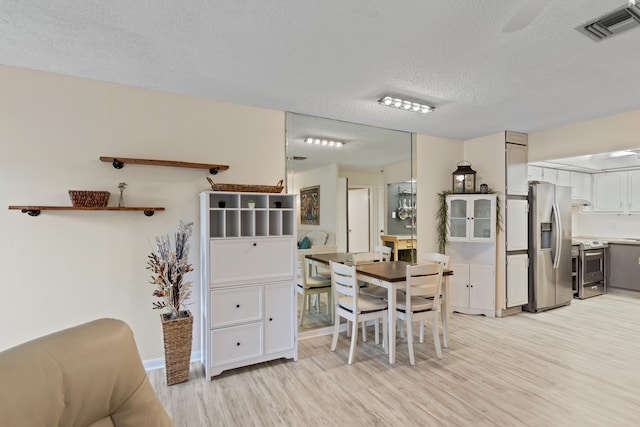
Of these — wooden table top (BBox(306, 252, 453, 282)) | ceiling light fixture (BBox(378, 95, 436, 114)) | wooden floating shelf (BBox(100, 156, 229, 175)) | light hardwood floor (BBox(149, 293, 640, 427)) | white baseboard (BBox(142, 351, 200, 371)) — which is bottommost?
light hardwood floor (BBox(149, 293, 640, 427))

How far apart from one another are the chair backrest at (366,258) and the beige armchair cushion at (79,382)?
2.91 meters

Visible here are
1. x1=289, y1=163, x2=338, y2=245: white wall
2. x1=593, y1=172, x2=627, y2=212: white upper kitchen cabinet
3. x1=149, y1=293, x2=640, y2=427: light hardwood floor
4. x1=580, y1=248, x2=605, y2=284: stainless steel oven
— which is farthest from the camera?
x1=593, y1=172, x2=627, y2=212: white upper kitchen cabinet

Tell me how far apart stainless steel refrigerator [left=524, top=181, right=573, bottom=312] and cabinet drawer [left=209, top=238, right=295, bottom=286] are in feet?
11.9

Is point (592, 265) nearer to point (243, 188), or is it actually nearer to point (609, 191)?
point (609, 191)

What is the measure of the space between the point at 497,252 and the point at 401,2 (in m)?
3.72

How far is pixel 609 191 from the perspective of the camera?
576cm

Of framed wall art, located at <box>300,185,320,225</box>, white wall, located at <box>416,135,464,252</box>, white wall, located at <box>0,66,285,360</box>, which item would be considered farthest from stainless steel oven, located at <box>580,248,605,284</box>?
white wall, located at <box>0,66,285,360</box>

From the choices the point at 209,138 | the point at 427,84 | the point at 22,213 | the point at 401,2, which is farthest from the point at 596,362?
the point at 22,213

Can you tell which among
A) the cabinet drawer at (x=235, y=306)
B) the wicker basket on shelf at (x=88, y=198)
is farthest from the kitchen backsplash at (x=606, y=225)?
the wicker basket on shelf at (x=88, y=198)

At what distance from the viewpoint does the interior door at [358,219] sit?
4.07 meters

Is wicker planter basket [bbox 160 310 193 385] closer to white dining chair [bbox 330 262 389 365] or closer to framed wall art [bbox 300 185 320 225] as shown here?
white dining chair [bbox 330 262 389 365]

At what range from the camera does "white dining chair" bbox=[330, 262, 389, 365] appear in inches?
120

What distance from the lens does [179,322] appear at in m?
2.60

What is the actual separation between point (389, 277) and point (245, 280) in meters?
1.33
